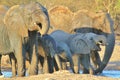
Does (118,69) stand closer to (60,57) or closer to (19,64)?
(60,57)

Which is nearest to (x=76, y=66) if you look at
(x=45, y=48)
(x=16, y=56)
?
(x=45, y=48)

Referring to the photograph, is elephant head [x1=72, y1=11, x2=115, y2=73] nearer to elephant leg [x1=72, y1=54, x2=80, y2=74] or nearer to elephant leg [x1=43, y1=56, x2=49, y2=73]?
elephant leg [x1=72, y1=54, x2=80, y2=74]

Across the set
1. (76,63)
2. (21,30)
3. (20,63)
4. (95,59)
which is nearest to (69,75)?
(20,63)

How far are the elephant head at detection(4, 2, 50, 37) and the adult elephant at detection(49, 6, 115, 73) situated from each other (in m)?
4.83

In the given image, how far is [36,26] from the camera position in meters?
16.9

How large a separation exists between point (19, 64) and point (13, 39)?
2.46ft

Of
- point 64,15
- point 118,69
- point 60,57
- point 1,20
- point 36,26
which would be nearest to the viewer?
point 36,26

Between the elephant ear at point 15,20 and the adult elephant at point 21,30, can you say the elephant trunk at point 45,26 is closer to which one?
the adult elephant at point 21,30

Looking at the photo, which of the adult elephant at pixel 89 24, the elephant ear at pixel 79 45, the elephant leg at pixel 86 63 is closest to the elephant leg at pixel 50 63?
the elephant ear at pixel 79 45

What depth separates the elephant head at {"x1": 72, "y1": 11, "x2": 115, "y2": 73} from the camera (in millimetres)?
21688

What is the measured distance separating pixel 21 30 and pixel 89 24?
6.46 m

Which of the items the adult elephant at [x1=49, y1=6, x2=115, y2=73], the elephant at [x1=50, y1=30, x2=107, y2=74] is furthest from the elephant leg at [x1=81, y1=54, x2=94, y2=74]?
the adult elephant at [x1=49, y1=6, x2=115, y2=73]

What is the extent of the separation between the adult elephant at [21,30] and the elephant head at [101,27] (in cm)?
439

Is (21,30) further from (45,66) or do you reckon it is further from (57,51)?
(57,51)
